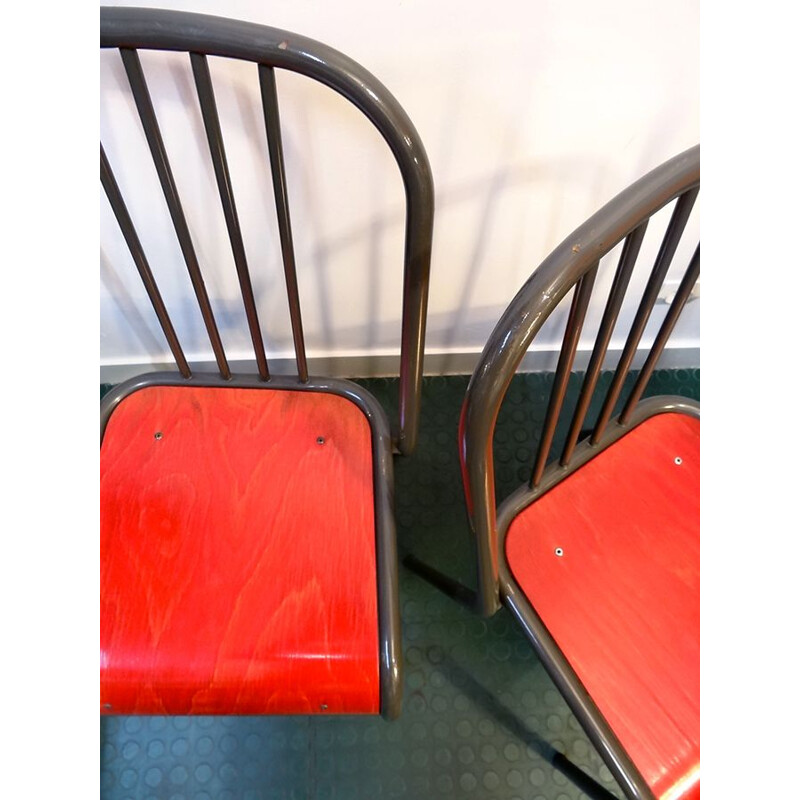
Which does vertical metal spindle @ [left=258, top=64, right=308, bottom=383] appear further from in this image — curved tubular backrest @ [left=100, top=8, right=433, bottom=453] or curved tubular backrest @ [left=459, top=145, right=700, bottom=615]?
curved tubular backrest @ [left=459, top=145, right=700, bottom=615]

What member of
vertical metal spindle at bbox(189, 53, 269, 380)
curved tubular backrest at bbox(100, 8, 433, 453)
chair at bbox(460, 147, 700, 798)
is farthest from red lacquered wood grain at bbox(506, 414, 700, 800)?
vertical metal spindle at bbox(189, 53, 269, 380)

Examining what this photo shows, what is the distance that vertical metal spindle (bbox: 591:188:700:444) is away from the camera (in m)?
0.50

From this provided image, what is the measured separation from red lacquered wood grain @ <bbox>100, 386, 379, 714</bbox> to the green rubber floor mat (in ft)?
0.93

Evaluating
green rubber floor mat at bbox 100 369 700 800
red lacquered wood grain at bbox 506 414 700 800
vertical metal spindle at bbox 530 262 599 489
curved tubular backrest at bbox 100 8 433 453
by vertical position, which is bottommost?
green rubber floor mat at bbox 100 369 700 800

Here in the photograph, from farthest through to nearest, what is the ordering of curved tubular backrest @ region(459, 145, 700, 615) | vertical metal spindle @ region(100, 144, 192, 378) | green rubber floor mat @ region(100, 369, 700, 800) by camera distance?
green rubber floor mat @ region(100, 369, 700, 800) → vertical metal spindle @ region(100, 144, 192, 378) → curved tubular backrest @ region(459, 145, 700, 615)

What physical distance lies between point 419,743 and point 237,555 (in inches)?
20.6

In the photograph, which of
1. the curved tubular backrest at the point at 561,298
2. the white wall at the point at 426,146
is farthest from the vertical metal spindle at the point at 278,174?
the curved tubular backrest at the point at 561,298

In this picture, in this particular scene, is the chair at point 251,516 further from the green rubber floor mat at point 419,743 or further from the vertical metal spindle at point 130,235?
the green rubber floor mat at point 419,743

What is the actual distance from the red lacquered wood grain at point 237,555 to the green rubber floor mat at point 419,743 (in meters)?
0.28

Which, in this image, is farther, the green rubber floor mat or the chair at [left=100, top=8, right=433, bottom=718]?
the green rubber floor mat
